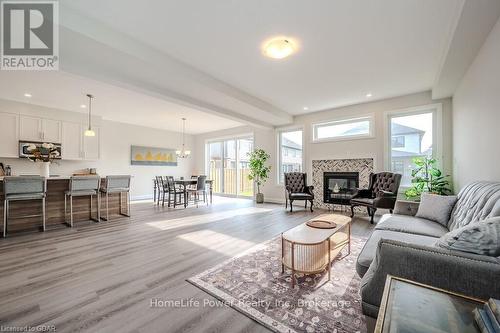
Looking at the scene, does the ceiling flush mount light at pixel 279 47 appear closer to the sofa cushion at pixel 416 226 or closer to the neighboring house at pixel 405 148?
the sofa cushion at pixel 416 226

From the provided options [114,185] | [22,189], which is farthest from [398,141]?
[22,189]

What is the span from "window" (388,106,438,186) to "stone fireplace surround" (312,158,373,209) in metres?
0.55

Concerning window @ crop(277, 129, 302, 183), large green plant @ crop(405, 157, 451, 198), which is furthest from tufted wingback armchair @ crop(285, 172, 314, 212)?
large green plant @ crop(405, 157, 451, 198)

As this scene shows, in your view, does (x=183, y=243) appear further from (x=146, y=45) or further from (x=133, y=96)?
(x=133, y=96)

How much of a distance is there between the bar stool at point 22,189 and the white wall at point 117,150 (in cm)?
274

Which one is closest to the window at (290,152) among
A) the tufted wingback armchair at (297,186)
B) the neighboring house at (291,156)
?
the neighboring house at (291,156)

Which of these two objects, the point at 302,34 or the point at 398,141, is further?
the point at 398,141

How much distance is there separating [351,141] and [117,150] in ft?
24.1

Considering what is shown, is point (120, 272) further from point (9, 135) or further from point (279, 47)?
point (9, 135)

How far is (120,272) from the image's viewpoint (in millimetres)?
2213

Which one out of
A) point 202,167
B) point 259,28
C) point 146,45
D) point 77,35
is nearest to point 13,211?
point 77,35

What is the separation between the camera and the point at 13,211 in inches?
141

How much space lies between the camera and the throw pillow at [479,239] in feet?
3.42

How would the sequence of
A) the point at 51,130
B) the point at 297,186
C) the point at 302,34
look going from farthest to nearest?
the point at 297,186 < the point at 51,130 < the point at 302,34
